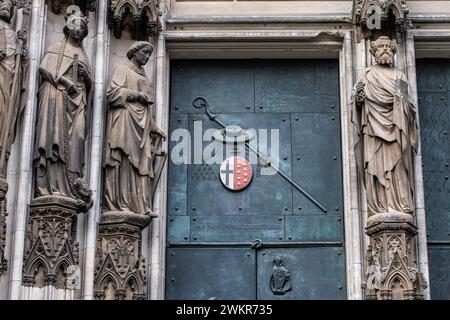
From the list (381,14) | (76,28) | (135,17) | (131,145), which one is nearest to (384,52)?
(381,14)

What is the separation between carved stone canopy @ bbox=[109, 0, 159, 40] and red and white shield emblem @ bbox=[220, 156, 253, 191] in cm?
200

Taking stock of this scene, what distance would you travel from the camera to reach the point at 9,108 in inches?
600

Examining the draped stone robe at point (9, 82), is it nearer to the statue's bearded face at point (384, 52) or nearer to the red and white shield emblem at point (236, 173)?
the red and white shield emblem at point (236, 173)

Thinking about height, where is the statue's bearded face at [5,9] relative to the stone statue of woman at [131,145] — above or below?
above

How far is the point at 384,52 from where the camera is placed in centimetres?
1641

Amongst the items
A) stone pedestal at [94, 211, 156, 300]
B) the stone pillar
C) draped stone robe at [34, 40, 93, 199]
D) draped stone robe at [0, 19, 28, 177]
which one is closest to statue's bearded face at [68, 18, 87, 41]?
draped stone robe at [34, 40, 93, 199]

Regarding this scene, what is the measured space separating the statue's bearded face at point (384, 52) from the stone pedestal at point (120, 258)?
366 centimetres

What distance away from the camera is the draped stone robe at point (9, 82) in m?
15.2

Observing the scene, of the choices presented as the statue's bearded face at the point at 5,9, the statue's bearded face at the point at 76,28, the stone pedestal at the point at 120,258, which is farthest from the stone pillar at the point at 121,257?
the statue's bearded face at the point at 5,9

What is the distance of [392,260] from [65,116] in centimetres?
439
